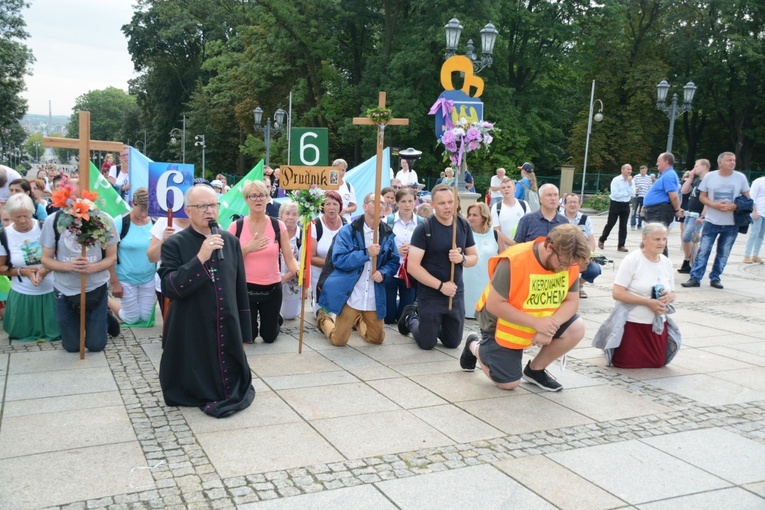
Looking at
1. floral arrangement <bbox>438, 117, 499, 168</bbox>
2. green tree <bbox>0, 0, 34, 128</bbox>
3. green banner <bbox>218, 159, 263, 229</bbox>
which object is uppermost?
green tree <bbox>0, 0, 34, 128</bbox>

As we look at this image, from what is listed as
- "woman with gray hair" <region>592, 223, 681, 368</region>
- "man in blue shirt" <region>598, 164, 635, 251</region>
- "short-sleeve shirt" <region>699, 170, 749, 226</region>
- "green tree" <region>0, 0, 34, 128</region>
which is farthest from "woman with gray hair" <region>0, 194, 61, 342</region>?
"green tree" <region>0, 0, 34, 128</region>

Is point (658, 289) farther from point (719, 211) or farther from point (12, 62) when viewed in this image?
point (12, 62)

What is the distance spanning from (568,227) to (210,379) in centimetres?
303

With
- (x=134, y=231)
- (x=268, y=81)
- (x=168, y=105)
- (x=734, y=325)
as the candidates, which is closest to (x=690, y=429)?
(x=734, y=325)

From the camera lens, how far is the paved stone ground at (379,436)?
4.06m

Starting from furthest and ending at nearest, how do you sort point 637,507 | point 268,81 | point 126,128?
point 126,128 → point 268,81 → point 637,507

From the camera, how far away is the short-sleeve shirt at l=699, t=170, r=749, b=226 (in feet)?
37.5

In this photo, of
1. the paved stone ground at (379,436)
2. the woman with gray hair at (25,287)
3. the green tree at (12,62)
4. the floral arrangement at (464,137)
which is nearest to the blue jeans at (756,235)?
the paved stone ground at (379,436)

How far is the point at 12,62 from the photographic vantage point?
131ft

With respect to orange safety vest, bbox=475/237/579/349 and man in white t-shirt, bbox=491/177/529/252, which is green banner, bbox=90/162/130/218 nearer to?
man in white t-shirt, bbox=491/177/529/252

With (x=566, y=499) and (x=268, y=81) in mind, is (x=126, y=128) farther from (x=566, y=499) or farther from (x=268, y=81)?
(x=566, y=499)

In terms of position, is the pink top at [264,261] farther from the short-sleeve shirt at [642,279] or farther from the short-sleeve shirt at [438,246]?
the short-sleeve shirt at [642,279]

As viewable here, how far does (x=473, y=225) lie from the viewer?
8641 millimetres

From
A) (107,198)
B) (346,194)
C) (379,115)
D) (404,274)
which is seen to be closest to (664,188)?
(346,194)
